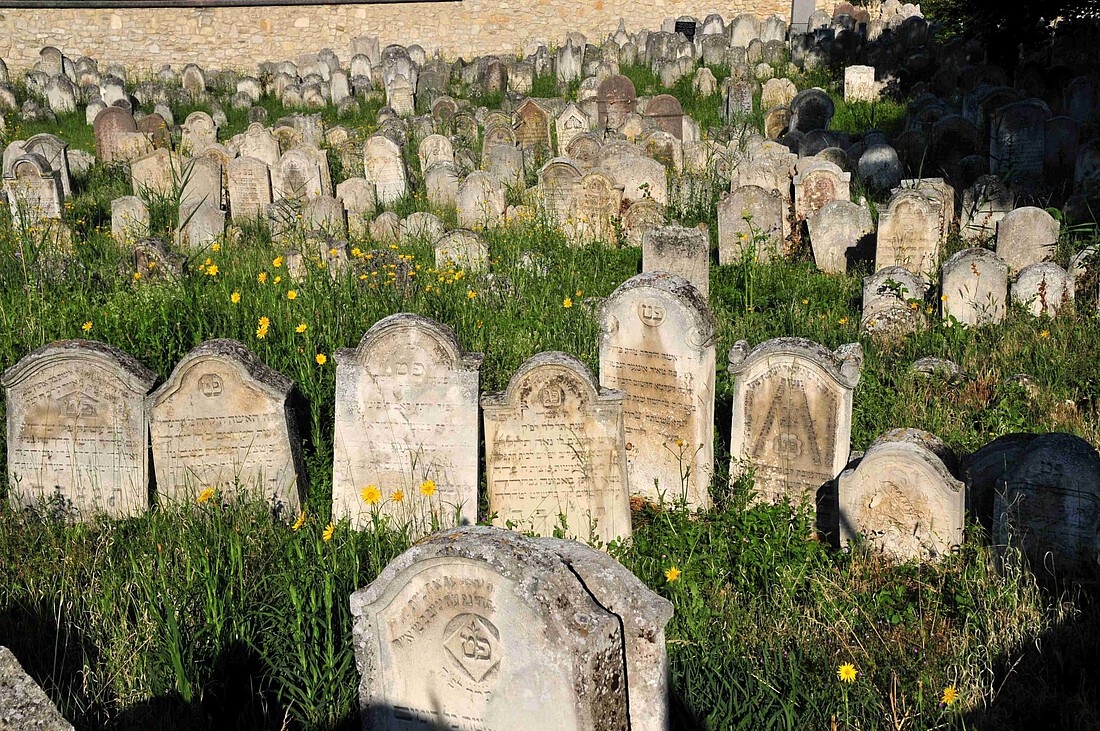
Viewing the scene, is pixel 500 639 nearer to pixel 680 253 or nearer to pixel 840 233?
pixel 680 253

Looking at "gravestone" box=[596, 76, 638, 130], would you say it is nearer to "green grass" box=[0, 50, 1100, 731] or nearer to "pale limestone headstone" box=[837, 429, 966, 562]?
"green grass" box=[0, 50, 1100, 731]

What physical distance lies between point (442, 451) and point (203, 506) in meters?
1.37

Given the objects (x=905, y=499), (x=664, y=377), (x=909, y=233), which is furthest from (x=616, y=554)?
(x=909, y=233)

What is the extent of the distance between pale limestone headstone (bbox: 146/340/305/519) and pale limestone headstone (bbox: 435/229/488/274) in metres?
4.26

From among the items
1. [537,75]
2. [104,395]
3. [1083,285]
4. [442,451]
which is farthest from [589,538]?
[537,75]

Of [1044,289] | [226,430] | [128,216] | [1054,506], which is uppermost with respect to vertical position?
[128,216]

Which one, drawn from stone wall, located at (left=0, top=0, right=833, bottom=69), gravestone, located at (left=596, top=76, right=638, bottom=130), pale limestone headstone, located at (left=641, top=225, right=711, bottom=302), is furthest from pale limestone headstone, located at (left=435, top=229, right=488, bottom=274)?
stone wall, located at (left=0, top=0, right=833, bottom=69)

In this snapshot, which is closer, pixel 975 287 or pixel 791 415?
pixel 791 415

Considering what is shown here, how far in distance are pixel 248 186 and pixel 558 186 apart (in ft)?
13.5

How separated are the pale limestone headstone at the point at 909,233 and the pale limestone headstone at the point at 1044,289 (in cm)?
127

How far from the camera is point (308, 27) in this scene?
1072 inches

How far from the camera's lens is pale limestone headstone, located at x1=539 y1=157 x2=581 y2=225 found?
12.1 m

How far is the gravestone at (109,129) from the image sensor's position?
679 inches

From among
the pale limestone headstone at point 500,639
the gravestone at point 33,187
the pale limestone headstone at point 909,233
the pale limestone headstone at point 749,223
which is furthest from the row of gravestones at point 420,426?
the gravestone at point 33,187
